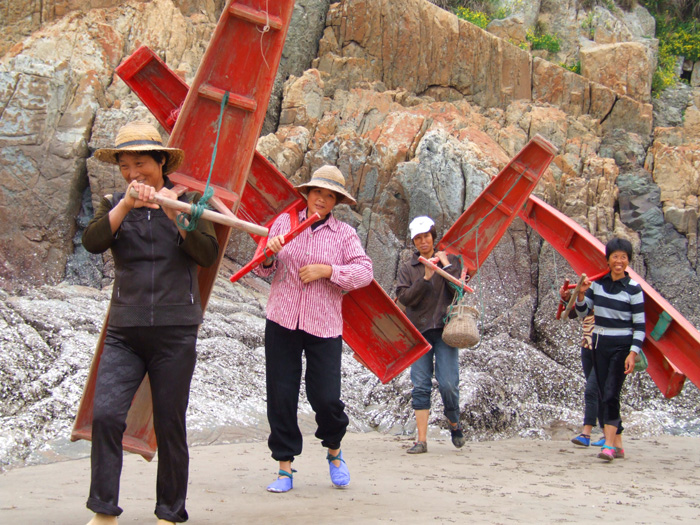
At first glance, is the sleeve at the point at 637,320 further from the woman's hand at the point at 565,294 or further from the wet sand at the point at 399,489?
the wet sand at the point at 399,489

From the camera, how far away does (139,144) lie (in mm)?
3066

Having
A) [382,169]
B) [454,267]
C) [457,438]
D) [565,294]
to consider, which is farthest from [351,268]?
[382,169]

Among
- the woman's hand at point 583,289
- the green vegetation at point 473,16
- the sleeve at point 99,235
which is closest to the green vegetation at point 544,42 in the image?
the green vegetation at point 473,16

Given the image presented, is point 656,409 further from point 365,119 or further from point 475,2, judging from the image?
point 475,2

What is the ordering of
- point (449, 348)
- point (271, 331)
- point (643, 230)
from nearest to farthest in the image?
point (271, 331), point (449, 348), point (643, 230)

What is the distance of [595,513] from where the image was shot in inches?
137

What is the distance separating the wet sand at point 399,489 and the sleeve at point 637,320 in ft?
3.00

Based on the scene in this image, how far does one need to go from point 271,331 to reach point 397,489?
116 centimetres

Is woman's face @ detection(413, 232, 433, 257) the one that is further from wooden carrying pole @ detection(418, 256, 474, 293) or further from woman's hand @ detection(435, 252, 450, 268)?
wooden carrying pole @ detection(418, 256, 474, 293)

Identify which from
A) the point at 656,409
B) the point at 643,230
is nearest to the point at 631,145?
the point at 643,230

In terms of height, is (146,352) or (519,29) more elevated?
(519,29)

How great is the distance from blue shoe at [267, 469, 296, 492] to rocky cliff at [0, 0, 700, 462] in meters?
1.90

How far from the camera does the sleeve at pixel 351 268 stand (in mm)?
3975

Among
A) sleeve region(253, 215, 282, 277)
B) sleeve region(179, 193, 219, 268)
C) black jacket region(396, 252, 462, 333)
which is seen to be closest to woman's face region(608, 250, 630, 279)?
black jacket region(396, 252, 462, 333)
